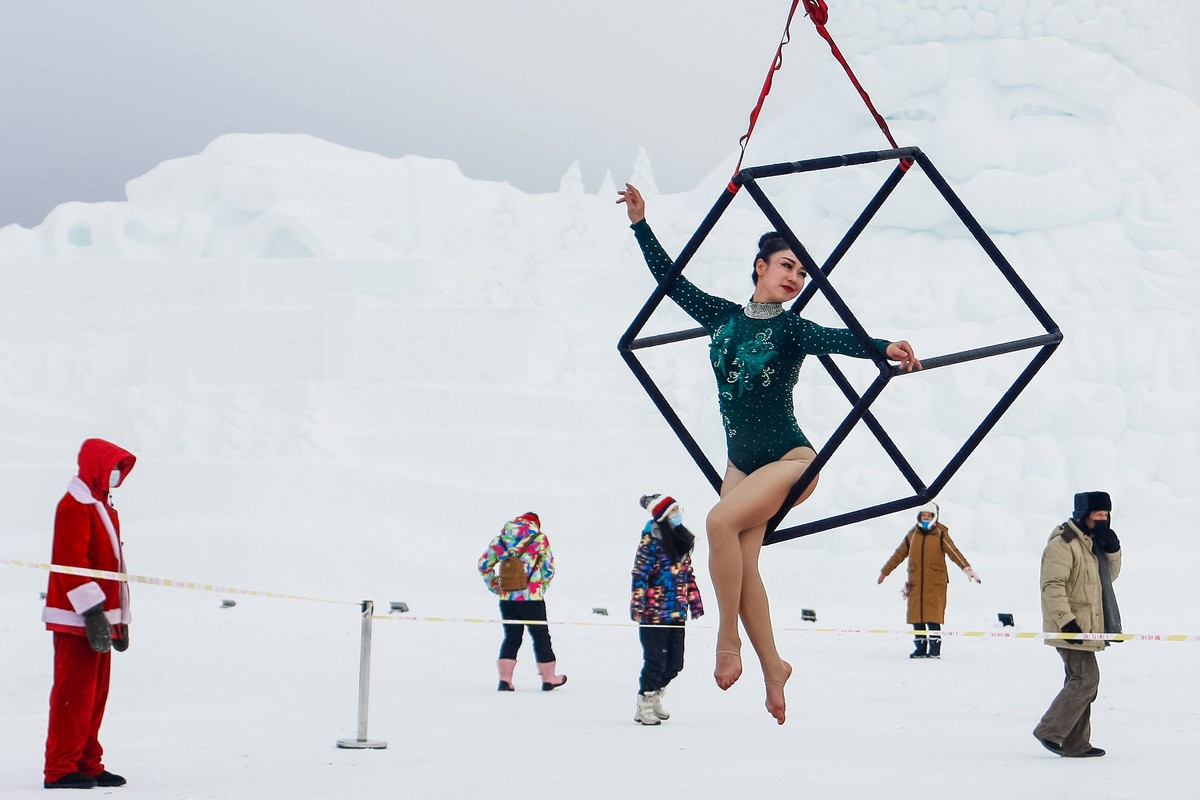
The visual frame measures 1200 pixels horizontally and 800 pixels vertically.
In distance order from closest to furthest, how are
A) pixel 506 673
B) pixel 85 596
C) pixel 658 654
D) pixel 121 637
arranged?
pixel 85 596
pixel 121 637
pixel 658 654
pixel 506 673

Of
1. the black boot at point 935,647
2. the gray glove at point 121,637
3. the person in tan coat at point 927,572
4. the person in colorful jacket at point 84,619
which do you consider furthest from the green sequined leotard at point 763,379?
the black boot at point 935,647

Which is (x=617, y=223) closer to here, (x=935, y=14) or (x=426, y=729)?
(x=935, y=14)

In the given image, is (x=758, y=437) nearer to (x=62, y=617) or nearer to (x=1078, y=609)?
(x=62, y=617)

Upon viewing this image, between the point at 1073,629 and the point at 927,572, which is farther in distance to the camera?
the point at 927,572

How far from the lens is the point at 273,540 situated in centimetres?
2294

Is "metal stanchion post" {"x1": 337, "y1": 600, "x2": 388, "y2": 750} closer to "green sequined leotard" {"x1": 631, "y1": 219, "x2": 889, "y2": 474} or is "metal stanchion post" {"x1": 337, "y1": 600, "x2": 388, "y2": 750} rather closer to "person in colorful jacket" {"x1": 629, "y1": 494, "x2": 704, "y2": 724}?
"person in colorful jacket" {"x1": 629, "y1": 494, "x2": 704, "y2": 724}

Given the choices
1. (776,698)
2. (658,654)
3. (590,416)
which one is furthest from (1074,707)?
(590,416)

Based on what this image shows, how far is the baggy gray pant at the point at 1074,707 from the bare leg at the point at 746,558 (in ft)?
13.7

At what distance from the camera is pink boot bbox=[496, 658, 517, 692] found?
10055 millimetres

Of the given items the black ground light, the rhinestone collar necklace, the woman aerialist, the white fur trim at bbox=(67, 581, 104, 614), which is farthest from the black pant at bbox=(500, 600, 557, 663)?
the rhinestone collar necklace

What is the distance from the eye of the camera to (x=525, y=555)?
9.91m

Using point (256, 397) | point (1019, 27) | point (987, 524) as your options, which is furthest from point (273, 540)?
point (1019, 27)

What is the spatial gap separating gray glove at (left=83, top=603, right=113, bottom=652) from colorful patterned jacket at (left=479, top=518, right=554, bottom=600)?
3823mm

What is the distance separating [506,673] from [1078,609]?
4236mm
